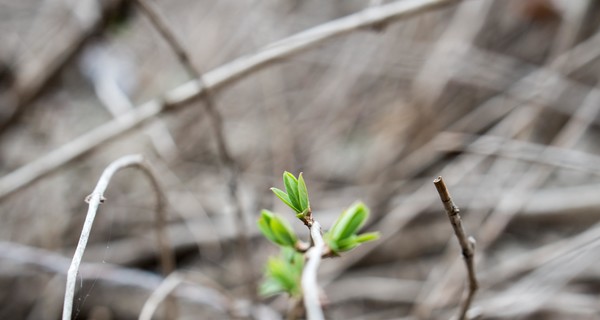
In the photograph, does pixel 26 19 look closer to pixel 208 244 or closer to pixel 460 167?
pixel 208 244

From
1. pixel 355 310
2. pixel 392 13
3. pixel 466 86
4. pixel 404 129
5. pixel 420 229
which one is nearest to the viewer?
pixel 392 13

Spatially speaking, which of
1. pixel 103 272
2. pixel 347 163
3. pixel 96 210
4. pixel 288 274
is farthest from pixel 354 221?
pixel 347 163

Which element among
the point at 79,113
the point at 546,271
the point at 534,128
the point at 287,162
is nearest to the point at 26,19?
the point at 79,113

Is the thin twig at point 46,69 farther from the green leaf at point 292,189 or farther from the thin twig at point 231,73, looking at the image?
the green leaf at point 292,189

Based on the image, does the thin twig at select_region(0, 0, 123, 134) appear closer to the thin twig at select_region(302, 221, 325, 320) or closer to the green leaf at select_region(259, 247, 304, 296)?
the green leaf at select_region(259, 247, 304, 296)

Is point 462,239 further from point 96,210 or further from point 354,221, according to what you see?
point 96,210

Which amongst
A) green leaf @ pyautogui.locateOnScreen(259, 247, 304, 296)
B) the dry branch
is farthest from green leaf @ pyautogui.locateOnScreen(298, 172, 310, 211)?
the dry branch
